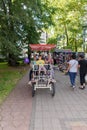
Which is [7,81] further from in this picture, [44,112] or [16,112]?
[44,112]

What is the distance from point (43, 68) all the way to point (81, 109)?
4.09m

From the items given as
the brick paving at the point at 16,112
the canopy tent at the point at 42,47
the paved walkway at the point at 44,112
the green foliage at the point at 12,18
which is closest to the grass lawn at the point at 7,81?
the brick paving at the point at 16,112

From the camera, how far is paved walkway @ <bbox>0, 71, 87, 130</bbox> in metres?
7.52

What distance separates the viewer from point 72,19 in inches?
1911

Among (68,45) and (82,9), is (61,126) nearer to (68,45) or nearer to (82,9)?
(82,9)

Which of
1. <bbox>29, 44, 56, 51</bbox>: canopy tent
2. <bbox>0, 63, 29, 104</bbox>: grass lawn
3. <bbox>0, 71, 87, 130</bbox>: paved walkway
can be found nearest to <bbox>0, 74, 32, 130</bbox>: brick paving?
<bbox>0, 71, 87, 130</bbox>: paved walkway

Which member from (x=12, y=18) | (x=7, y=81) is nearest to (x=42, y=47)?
(x=7, y=81)

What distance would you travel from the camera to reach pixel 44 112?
9125 mm

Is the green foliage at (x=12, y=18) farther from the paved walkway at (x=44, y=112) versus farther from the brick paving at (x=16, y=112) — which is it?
the paved walkway at (x=44, y=112)

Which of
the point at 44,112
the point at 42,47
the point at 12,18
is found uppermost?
the point at 12,18

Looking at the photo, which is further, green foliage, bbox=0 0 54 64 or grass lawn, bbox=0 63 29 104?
green foliage, bbox=0 0 54 64

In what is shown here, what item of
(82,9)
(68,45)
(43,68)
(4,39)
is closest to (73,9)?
(82,9)

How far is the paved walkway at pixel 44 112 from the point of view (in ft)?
24.7

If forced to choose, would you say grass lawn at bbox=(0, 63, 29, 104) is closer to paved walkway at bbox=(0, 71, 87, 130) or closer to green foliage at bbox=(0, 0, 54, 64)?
paved walkway at bbox=(0, 71, 87, 130)
